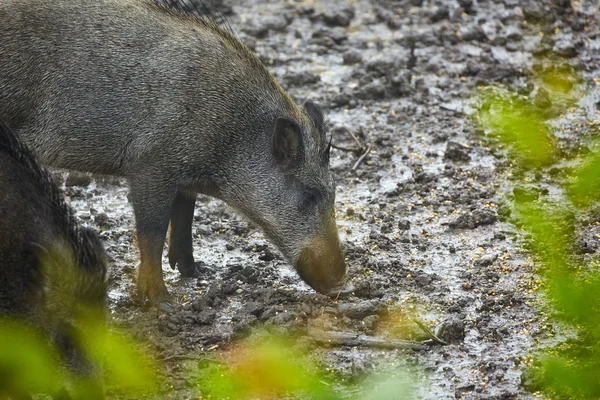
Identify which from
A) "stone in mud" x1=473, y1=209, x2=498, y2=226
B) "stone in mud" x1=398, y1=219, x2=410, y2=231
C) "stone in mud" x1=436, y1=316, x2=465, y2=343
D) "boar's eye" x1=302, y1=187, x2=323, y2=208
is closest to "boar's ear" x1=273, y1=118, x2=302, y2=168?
"boar's eye" x1=302, y1=187, x2=323, y2=208

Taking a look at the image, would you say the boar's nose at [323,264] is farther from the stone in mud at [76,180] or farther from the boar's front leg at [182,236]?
the stone in mud at [76,180]

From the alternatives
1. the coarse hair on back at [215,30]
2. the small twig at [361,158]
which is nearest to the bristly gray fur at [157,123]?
the coarse hair on back at [215,30]

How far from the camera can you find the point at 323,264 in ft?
20.4

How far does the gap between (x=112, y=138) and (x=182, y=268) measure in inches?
44.8

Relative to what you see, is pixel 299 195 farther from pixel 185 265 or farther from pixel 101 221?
pixel 101 221

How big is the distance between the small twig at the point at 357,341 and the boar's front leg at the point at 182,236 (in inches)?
55.4

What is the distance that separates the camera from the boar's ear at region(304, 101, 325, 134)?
6492mm

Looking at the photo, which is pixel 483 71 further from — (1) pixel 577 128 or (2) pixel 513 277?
(2) pixel 513 277

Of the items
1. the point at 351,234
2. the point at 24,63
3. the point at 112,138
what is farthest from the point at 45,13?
the point at 351,234

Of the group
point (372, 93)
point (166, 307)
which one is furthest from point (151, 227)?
point (372, 93)

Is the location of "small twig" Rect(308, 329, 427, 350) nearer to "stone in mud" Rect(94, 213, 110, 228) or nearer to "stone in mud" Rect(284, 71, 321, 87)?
"stone in mud" Rect(94, 213, 110, 228)

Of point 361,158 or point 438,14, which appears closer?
Answer: point 361,158

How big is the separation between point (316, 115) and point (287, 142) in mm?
350

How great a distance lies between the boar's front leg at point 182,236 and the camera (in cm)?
684
